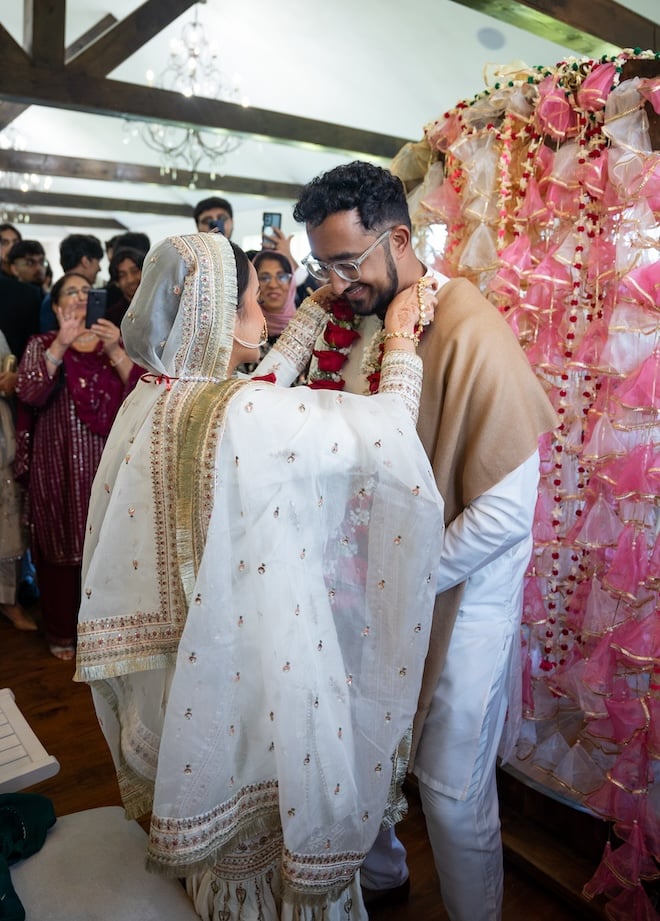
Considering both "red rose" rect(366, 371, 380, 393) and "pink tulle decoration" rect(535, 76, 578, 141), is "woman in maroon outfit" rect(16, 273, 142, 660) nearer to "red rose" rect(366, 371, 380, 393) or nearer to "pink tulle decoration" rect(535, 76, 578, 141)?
"red rose" rect(366, 371, 380, 393)

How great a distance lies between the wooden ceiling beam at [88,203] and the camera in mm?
7801

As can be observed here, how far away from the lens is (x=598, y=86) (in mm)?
1616

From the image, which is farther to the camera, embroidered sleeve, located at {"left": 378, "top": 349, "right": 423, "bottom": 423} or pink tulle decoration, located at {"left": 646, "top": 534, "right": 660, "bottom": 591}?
pink tulle decoration, located at {"left": 646, "top": 534, "right": 660, "bottom": 591}

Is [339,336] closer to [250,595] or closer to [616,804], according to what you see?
[250,595]

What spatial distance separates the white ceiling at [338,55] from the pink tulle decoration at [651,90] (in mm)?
3557

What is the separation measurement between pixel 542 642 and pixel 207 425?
4.06 feet

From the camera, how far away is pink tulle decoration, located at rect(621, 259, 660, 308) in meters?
1.53

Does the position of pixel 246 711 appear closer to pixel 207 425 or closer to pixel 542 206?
pixel 207 425

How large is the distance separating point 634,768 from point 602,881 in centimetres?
30

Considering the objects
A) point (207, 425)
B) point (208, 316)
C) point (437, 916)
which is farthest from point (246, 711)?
point (437, 916)

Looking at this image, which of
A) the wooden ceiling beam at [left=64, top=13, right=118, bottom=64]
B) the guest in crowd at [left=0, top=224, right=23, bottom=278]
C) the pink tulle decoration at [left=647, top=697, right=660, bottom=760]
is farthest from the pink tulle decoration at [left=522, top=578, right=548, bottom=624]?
the wooden ceiling beam at [left=64, top=13, right=118, bottom=64]

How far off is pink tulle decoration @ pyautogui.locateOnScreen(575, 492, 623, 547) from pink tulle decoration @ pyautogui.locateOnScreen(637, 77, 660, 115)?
850mm

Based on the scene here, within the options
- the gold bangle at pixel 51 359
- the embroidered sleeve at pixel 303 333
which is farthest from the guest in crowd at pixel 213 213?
the embroidered sleeve at pixel 303 333

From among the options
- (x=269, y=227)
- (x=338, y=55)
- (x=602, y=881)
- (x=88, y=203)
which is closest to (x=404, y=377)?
(x=602, y=881)
